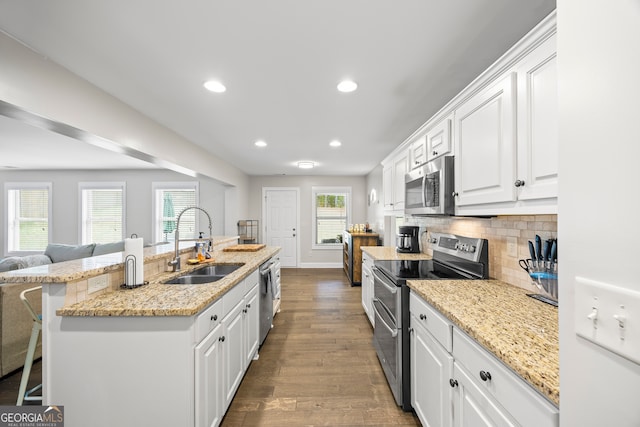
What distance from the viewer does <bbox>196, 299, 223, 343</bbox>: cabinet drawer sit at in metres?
1.44

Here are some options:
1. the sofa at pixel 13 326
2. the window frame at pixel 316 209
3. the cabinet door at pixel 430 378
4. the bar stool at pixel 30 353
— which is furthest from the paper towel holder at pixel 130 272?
the window frame at pixel 316 209

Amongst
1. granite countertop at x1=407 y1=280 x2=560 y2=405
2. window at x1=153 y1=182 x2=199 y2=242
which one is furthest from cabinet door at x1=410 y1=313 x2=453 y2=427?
window at x1=153 y1=182 x2=199 y2=242

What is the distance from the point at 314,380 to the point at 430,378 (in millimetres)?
1102

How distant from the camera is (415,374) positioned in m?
1.74

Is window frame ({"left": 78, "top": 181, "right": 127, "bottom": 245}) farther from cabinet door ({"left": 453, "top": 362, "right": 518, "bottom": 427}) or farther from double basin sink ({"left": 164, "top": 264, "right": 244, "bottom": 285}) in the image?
cabinet door ({"left": 453, "top": 362, "right": 518, "bottom": 427})

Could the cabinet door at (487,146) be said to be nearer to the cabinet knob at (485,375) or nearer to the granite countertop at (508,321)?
the granite countertop at (508,321)

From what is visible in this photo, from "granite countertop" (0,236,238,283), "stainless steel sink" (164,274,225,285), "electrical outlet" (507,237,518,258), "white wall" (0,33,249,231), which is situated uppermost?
"white wall" (0,33,249,231)

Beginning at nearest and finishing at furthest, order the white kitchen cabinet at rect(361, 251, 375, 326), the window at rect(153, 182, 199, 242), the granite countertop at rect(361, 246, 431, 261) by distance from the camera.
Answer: the granite countertop at rect(361, 246, 431, 261) → the white kitchen cabinet at rect(361, 251, 375, 326) → the window at rect(153, 182, 199, 242)

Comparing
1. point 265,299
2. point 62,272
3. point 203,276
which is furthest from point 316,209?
point 62,272

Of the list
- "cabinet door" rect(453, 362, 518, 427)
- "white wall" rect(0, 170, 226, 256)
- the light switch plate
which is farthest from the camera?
"white wall" rect(0, 170, 226, 256)

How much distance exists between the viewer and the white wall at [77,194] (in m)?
6.18

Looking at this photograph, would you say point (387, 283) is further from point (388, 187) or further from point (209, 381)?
point (388, 187)

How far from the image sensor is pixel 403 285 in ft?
6.06

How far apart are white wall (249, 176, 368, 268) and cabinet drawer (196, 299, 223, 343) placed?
17.8ft
